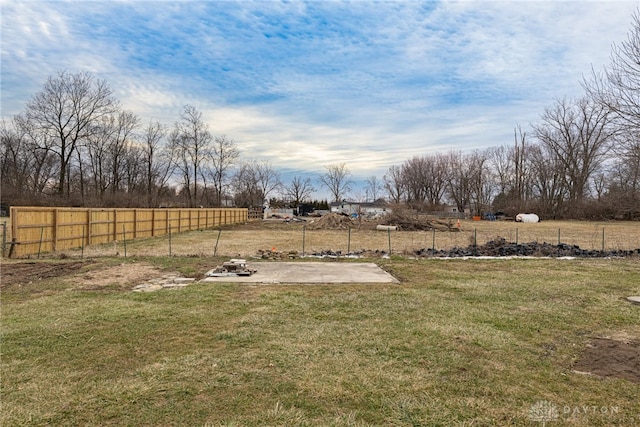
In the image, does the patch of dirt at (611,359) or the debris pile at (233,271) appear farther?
the debris pile at (233,271)

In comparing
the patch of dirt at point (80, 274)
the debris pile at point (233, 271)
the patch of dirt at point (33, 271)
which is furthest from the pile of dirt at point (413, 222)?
the patch of dirt at point (33, 271)

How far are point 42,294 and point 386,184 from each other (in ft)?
230

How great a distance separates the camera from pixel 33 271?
946 cm

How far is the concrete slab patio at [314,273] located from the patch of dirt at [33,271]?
3.93 meters

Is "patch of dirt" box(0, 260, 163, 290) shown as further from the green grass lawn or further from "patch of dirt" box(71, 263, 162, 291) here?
the green grass lawn

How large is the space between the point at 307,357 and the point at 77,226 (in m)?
15.7

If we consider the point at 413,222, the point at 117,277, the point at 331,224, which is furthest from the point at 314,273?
the point at 331,224

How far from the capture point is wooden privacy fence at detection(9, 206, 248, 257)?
13.1m

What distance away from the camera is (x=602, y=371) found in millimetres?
3846

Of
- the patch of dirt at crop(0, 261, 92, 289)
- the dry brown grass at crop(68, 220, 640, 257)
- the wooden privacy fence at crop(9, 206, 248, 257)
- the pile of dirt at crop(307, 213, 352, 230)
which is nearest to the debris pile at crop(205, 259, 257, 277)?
the patch of dirt at crop(0, 261, 92, 289)

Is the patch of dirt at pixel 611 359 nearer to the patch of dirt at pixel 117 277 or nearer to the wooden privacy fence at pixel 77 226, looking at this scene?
the patch of dirt at pixel 117 277

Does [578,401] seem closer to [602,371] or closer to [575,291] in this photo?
[602,371]

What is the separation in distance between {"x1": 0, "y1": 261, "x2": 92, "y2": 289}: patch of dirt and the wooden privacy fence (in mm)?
3212

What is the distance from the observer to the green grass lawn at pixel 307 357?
9.79ft
